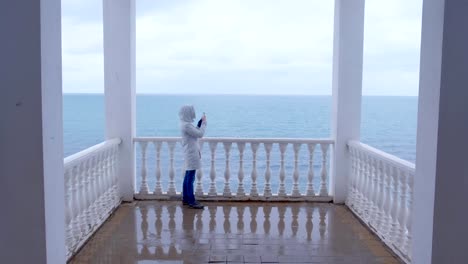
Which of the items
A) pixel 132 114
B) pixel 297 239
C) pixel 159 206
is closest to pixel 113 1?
pixel 132 114

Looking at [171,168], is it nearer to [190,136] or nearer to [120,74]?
[190,136]

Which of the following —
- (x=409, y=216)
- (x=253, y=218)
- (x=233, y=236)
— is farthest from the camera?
(x=253, y=218)

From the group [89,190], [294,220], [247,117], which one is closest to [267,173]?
[294,220]

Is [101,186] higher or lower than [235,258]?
higher

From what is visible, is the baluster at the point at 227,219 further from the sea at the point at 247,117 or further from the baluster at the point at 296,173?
the sea at the point at 247,117

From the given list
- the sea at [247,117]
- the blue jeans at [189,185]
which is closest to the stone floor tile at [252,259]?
the blue jeans at [189,185]

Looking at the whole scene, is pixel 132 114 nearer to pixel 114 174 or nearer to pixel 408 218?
pixel 114 174

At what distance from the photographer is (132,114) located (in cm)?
680

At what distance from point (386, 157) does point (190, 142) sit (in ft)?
8.64

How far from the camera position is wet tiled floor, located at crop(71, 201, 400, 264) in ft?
15.1

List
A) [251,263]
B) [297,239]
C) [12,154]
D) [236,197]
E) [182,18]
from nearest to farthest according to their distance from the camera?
[12,154] < [251,263] < [297,239] < [236,197] < [182,18]

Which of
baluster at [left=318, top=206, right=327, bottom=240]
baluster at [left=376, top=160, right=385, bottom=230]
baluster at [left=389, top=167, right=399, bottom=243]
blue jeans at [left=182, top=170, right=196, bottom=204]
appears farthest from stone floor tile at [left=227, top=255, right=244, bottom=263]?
blue jeans at [left=182, top=170, right=196, bottom=204]

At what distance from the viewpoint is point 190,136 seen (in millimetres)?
6391

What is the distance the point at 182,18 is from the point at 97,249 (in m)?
24.1
